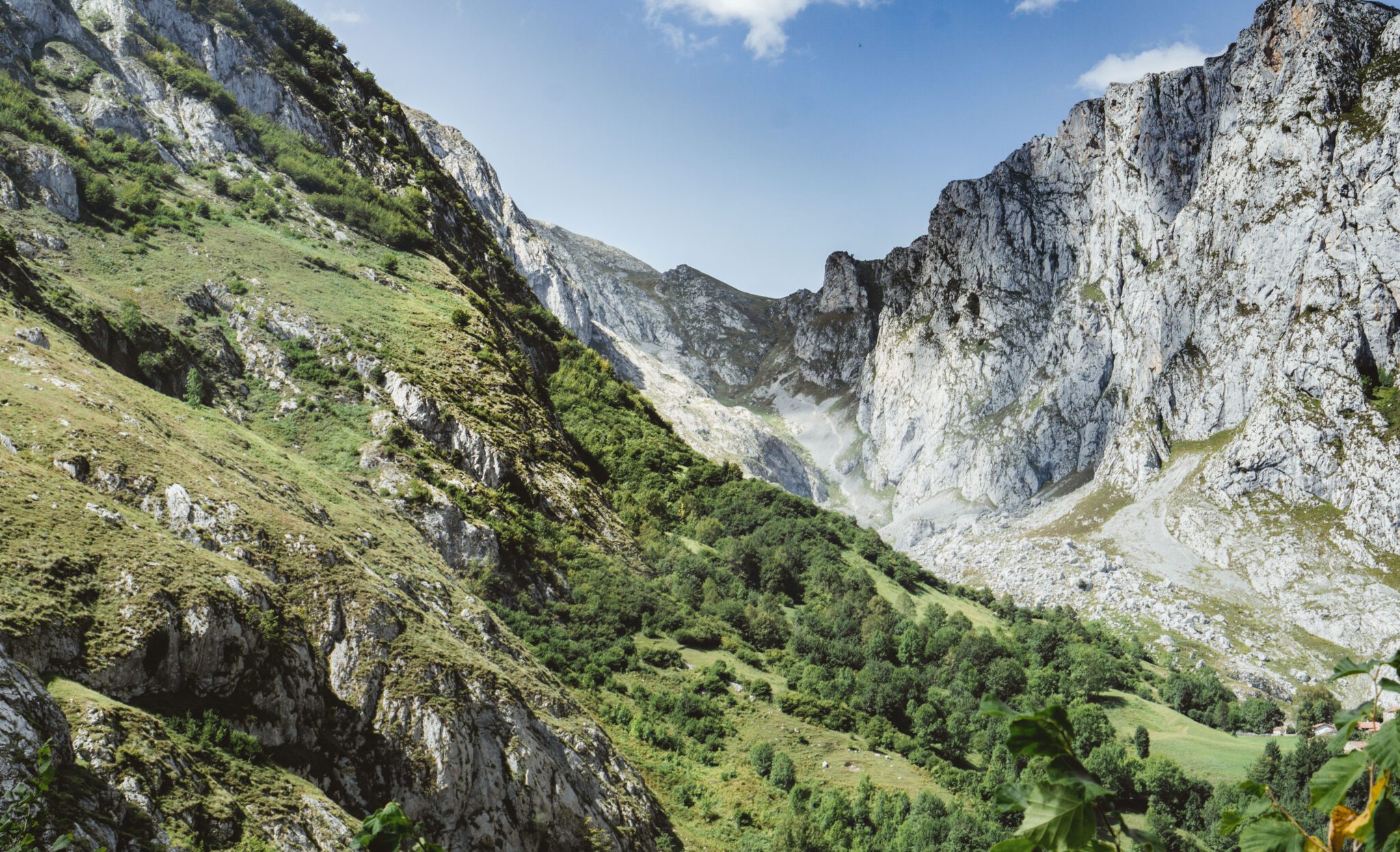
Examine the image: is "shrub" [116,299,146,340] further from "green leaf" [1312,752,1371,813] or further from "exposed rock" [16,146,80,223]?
"green leaf" [1312,752,1371,813]

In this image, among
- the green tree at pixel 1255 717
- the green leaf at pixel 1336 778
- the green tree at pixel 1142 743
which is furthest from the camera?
the green tree at pixel 1255 717

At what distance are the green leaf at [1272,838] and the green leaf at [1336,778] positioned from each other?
11 centimetres

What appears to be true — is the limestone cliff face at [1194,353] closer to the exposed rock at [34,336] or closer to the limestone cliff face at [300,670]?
the limestone cliff face at [300,670]

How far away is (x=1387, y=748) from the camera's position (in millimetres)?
1818

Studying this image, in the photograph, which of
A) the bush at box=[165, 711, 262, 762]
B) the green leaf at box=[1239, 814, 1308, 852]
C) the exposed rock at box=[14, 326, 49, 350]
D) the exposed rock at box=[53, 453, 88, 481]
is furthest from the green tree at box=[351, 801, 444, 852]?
the exposed rock at box=[14, 326, 49, 350]

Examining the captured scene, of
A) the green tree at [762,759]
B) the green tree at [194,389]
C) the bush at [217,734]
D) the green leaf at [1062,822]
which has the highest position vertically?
the green leaf at [1062,822]

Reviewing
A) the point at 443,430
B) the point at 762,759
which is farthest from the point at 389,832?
the point at 443,430

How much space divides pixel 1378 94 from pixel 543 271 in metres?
162

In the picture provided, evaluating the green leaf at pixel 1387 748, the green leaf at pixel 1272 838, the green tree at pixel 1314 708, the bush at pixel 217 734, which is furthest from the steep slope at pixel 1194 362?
the green leaf at pixel 1387 748

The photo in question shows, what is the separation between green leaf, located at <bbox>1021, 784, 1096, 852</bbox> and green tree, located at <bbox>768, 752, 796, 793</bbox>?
105ft

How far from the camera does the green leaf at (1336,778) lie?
1.92 metres

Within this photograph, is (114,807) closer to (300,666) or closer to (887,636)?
(300,666)

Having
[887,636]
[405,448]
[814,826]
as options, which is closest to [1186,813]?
[887,636]

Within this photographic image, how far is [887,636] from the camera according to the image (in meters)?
52.8
